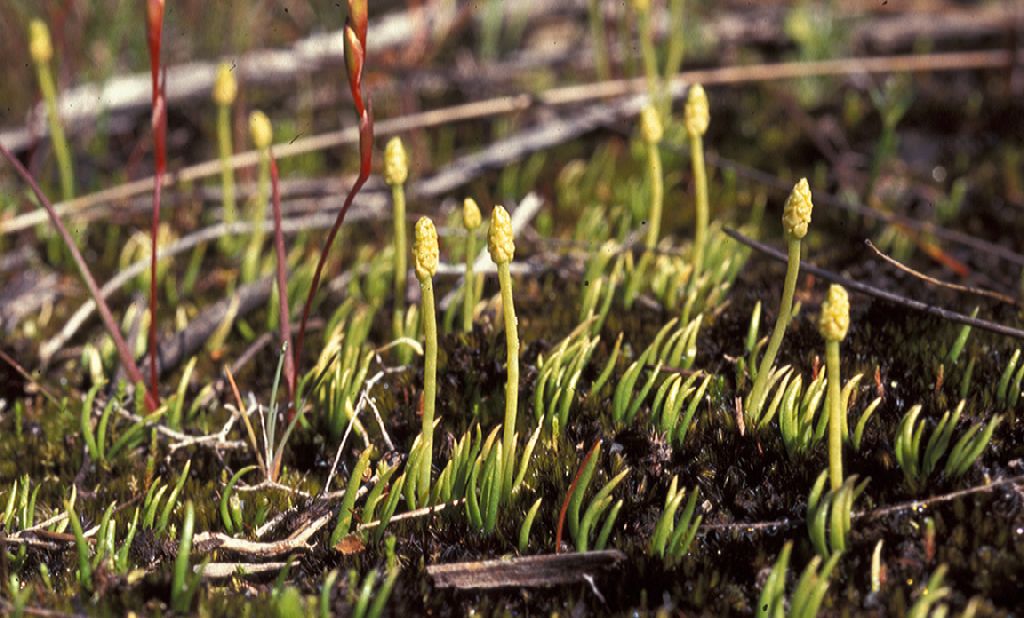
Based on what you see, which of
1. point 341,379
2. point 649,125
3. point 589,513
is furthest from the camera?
point 649,125

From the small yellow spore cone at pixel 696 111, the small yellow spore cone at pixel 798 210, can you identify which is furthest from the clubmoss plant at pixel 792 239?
the small yellow spore cone at pixel 696 111

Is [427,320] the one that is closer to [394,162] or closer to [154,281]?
[394,162]

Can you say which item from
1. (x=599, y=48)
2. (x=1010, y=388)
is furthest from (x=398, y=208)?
(x=599, y=48)

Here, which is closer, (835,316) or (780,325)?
(835,316)

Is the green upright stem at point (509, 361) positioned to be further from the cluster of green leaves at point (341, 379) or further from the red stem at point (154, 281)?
the red stem at point (154, 281)

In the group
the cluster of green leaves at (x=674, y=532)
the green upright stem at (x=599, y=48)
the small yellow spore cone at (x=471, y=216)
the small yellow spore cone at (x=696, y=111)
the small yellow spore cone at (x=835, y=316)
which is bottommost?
the cluster of green leaves at (x=674, y=532)
